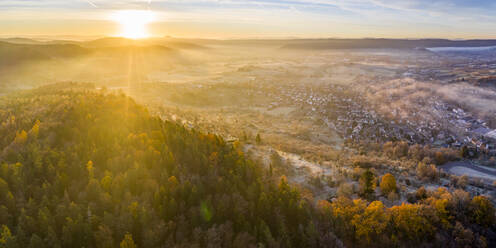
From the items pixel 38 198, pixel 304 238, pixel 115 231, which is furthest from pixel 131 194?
pixel 304 238

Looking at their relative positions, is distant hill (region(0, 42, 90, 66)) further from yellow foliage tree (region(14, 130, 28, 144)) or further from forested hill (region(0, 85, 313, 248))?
yellow foliage tree (region(14, 130, 28, 144))

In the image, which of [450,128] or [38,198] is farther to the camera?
[450,128]

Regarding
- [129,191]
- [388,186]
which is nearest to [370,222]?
[388,186]

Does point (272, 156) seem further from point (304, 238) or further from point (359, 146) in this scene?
point (359, 146)

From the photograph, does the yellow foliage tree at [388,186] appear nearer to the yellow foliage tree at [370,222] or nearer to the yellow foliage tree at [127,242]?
the yellow foliage tree at [370,222]

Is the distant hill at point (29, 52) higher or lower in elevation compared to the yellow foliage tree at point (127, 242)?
higher

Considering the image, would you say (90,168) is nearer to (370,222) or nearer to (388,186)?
(370,222)

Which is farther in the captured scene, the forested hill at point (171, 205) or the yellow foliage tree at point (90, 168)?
the yellow foliage tree at point (90, 168)

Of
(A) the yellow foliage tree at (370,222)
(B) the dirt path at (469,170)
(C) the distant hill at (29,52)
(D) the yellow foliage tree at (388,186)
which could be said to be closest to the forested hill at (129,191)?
(A) the yellow foliage tree at (370,222)
